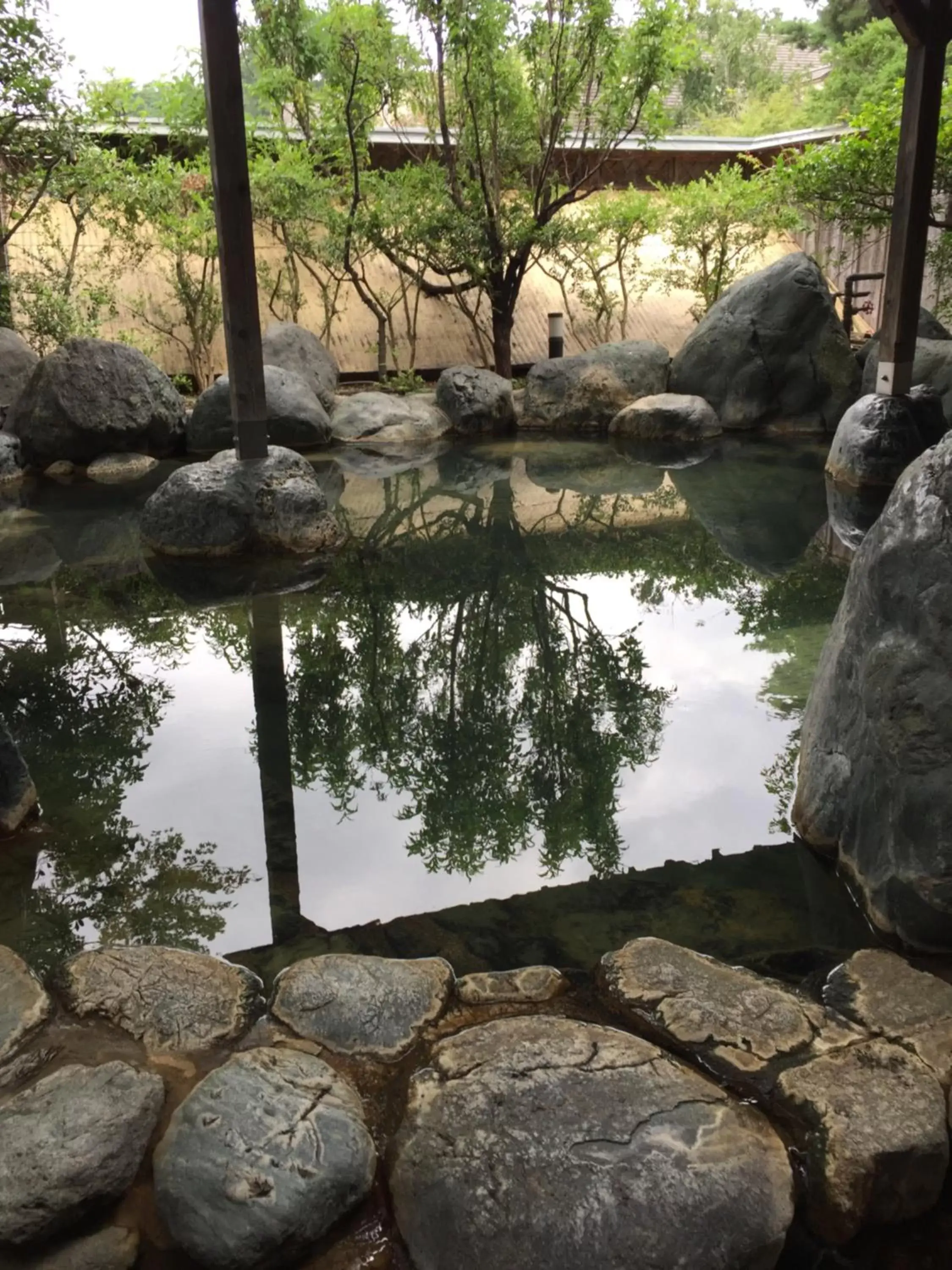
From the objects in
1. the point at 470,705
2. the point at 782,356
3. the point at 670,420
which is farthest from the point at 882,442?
the point at 470,705

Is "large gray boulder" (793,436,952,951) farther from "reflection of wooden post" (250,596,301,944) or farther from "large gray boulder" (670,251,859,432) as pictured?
"large gray boulder" (670,251,859,432)

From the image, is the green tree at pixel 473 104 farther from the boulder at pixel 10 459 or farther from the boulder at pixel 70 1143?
the boulder at pixel 70 1143

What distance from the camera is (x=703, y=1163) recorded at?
1.83m

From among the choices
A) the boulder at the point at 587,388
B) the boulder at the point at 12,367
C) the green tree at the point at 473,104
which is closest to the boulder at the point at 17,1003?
the boulder at the point at 12,367

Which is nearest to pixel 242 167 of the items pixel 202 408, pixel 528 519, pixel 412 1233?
pixel 528 519

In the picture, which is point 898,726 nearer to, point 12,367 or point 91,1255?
point 91,1255

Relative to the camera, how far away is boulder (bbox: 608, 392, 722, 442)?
1062 cm

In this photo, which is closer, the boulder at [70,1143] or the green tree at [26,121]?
the boulder at [70,1143]

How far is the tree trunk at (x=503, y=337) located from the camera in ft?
40.8

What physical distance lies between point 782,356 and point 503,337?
11.6 ft

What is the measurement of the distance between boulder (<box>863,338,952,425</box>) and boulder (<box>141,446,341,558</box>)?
17.0 feet

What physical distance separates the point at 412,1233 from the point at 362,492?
22.9 feet

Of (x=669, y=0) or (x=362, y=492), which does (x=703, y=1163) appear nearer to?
(x=362, y=492)

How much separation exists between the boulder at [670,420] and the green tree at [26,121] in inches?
245
